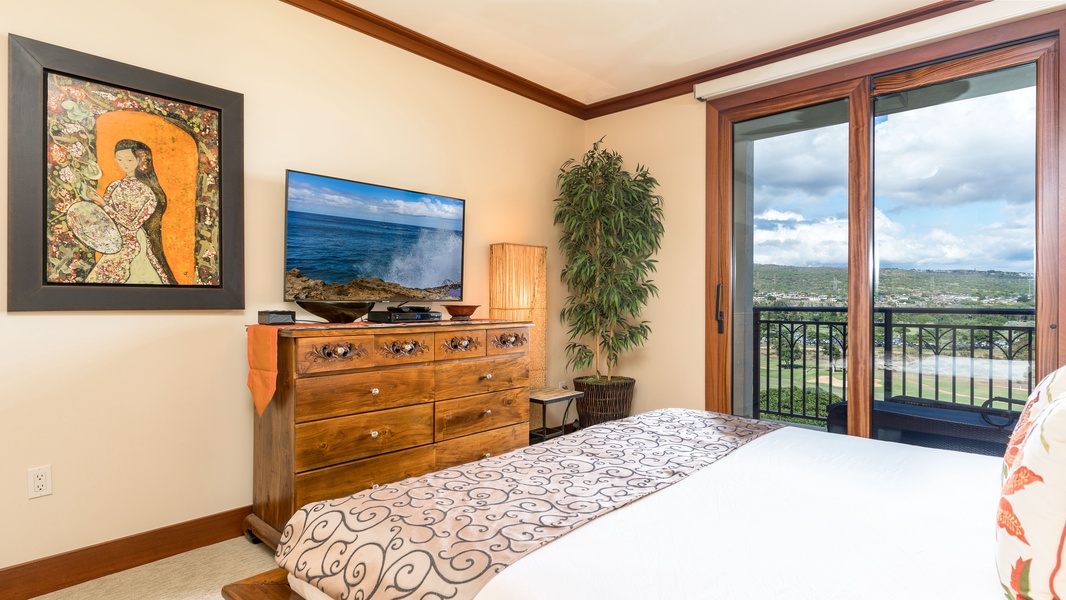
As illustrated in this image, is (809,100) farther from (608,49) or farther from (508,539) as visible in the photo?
(508,539)

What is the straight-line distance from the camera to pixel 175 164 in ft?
8.18

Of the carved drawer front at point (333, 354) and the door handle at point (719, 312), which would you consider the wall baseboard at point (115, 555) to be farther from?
the door handle at point (719, 312)

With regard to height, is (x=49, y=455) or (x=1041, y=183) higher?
(x=1041, y=183)

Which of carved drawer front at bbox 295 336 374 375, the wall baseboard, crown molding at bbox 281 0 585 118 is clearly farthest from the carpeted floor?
crown molding at bbox 281 0 585 118

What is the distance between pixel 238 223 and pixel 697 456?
2.31m

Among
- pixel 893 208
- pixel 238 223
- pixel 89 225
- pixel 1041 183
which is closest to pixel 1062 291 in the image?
pixel 1041 183

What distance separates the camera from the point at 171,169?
→ 2479 mm

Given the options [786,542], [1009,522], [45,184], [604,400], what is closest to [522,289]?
[604,400]

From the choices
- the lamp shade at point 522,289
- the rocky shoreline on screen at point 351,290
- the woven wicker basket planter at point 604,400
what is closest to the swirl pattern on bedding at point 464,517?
the rocky shoreline on screen at point 351,290

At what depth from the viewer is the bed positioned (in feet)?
2.94

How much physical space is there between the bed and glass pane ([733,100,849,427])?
81.8 inches

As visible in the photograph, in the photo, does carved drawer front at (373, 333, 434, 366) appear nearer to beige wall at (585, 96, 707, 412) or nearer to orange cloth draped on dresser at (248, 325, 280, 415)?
orange cloth draped on dresser at (248, 325, 280, 415)

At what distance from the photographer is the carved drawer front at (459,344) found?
2.87 meters

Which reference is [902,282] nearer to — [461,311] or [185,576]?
[461,311]
